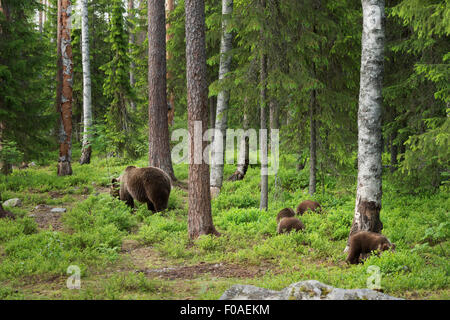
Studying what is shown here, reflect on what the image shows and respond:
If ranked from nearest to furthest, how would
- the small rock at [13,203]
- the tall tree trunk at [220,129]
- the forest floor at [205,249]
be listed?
the forest floor at [205,249]
the small rock at [13,203]
the tall tree trunk at [220,129]

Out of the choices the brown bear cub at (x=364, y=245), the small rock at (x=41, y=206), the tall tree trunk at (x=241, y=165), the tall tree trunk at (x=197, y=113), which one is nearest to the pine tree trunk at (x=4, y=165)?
the small rock at (x=41, y=206)

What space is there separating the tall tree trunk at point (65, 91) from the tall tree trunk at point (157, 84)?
4954 mm

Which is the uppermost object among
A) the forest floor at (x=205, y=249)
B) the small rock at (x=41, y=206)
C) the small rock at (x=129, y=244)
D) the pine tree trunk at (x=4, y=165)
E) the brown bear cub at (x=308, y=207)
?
the pine tree trunk at (x=4, y=165)

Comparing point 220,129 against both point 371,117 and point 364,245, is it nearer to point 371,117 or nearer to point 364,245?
point 371,117

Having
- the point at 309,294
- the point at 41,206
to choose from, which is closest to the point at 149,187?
the point at 41,206

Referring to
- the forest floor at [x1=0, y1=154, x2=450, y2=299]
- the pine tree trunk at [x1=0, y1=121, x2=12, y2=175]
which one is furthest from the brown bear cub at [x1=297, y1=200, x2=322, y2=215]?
the pine tree trunk at [x1=0, y1=121, x2=12, y2=175]

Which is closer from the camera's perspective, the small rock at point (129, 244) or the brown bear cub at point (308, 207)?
the small rock at point (129, 244)

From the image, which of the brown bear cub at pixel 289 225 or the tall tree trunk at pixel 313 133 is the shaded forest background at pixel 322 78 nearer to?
the tall tree trunk at pixel 313 133

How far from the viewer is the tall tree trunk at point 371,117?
26.4 feet

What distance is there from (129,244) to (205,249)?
214 centimetres

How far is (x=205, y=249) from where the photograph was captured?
8891 mm

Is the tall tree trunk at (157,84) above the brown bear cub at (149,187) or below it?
above

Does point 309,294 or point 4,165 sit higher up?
point 4,165

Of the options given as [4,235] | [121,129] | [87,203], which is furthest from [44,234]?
[121,129]
